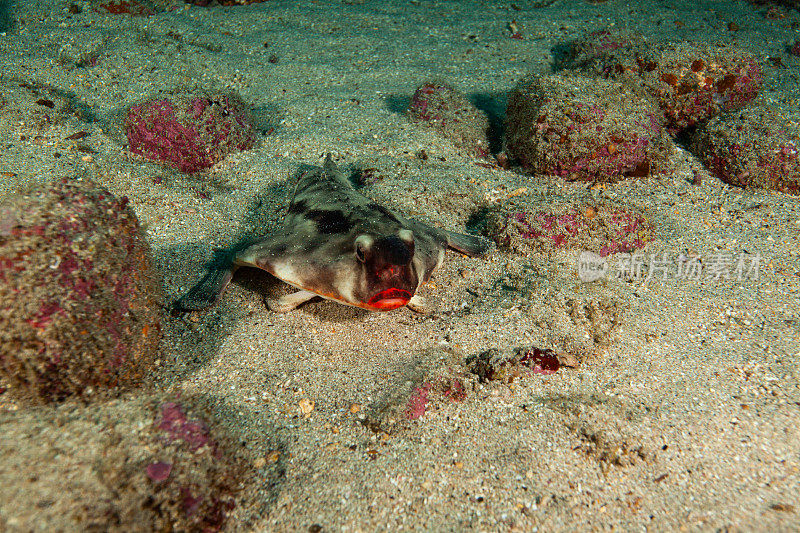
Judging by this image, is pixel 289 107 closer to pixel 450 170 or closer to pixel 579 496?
pixel 450 170

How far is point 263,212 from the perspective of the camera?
5328 mm

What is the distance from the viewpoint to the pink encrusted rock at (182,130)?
577 centimetres

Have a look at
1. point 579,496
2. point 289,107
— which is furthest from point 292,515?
point 289,107

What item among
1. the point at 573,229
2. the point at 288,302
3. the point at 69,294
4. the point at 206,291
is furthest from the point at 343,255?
the point at 573,229

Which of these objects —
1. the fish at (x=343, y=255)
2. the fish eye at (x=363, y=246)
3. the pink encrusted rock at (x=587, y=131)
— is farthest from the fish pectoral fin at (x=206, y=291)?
the pink encrusted rock at (x=587, y=131)

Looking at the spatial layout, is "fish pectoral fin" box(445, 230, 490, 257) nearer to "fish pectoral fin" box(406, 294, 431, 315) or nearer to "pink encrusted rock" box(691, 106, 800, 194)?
"fish pectoral fin" box(406, 294, 431, 315)

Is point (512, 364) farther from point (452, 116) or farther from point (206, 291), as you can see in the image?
point (452, 116)

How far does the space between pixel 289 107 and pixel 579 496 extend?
23.9 feet

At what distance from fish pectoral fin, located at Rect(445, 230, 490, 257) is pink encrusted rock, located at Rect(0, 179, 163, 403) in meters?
2.88

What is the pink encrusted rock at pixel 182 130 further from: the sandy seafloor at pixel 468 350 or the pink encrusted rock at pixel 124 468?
the pink encrusted rock at pixel 124 468

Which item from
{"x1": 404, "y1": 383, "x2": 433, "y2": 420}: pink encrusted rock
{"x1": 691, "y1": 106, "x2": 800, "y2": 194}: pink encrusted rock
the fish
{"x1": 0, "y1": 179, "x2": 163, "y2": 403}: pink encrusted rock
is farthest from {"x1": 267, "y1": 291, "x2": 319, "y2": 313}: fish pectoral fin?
{"x1": 691, "y1": 106, "x2": 800, "y2": 194}: pink encrusted rock

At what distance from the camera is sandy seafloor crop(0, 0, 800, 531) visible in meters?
2.63

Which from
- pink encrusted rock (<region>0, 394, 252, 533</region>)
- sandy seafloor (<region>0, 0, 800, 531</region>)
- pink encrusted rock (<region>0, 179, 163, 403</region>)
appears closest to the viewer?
pink encrusted rock (<region>0, 394, 252, 533</region>)

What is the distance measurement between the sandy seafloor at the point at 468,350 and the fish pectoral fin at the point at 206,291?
0.52 feet
